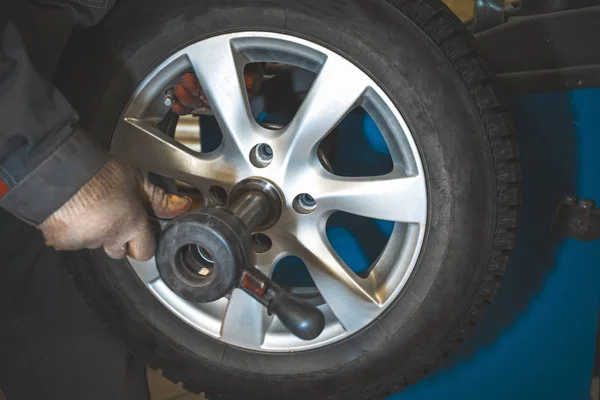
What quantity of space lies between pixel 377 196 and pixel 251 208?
6.7 inches

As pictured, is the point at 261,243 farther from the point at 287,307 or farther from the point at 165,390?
the point at 165,390

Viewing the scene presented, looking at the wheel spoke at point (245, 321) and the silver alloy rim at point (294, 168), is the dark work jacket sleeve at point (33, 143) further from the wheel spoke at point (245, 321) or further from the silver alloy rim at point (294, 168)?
the wheel spoke at point (245, 321)

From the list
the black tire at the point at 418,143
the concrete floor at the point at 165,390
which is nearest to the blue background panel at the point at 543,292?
the black tire at the point at 418,143

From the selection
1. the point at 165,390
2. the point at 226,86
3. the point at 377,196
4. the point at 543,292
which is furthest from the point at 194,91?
the point at 165,390

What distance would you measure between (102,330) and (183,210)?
526 mm

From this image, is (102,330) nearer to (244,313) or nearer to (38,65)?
(244,313)

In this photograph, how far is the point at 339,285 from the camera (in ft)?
2.61

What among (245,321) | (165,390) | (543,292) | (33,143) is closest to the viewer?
(33,143)

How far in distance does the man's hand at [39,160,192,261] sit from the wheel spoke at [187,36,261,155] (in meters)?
0.14

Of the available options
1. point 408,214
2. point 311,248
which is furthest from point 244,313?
point 408,214

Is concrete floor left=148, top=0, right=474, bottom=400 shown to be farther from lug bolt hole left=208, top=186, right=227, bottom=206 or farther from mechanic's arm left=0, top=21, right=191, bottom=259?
mechanic's arm left=0, top=21, right=191, bottom=259

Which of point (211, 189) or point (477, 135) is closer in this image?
point (477, 135)

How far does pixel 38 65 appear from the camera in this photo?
0.77m

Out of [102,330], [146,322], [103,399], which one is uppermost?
[146,322]
